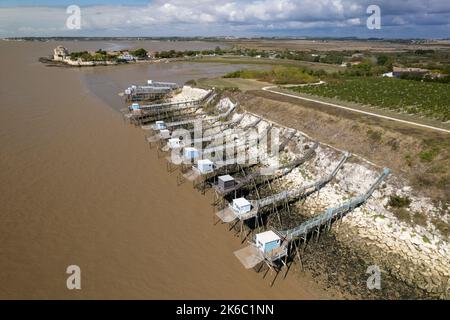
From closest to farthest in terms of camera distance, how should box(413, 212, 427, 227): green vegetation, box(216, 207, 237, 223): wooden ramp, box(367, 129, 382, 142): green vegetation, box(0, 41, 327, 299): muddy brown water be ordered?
box(0, 41, 327, 299): muddy brown water → box(413, 212, 427, 227): green vegetation → box(216, 207, 237, 223): wooden ramp → box(367, 129, 382, 142): green vegetation

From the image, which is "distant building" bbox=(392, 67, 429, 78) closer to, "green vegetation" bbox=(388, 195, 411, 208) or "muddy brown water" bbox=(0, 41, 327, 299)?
"green vegetation" bbox=(388, 195, 411, 208)

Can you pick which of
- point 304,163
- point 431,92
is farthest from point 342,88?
point 304,163

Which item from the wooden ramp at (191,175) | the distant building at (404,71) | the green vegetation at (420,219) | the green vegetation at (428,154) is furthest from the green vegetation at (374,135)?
the distant building at (404,71)

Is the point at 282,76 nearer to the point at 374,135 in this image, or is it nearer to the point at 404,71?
the point at 404,71

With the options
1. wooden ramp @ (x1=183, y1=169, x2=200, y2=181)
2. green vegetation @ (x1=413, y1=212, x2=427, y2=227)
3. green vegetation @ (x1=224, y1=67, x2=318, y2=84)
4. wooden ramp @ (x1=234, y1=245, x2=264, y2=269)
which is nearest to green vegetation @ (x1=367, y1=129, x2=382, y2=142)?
green vegetation @ (x1=413, y1=212, x2=427, y2=227)

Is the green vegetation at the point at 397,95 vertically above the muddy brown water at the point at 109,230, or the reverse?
the green vegetation at the point at 397,95

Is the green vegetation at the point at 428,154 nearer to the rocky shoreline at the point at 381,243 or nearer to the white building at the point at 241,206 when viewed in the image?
the rocky shoreline at the point at 381,243
